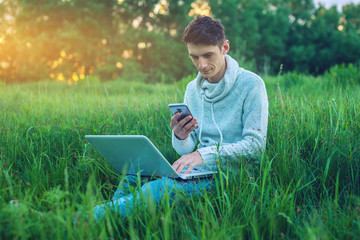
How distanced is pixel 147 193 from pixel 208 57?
120 cm

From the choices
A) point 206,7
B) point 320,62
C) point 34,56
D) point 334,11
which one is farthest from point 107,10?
point 334,11

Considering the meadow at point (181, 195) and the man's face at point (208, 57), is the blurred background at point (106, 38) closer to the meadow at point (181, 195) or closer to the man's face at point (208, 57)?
the meadow at point (181, 195)

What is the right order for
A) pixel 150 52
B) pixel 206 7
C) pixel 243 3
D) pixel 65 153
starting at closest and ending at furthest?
pixel 65 153
pixel 150 52
pixel 206 7
pixel 243 3

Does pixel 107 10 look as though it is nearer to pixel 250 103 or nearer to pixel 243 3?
pixel 243 3

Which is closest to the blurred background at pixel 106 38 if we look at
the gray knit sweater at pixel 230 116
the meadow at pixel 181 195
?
the meadow at pixel 181 195

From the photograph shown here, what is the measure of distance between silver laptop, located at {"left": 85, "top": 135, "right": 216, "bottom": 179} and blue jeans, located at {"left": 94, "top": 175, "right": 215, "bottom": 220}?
0.06 meters

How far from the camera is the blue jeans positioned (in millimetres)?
1859

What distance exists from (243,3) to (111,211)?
3449 cm

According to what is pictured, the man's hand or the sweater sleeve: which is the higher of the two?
the sweater sleeve

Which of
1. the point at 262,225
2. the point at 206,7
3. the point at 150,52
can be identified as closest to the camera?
the point at 262,225

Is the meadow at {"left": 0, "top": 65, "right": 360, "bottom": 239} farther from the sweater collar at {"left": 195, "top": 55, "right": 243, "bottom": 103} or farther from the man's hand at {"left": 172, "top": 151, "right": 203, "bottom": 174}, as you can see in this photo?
the sweater collar at {"left": 195, "top": 55, "right": 243, "bottom": 103}

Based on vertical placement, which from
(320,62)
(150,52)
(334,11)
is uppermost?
(334,11)

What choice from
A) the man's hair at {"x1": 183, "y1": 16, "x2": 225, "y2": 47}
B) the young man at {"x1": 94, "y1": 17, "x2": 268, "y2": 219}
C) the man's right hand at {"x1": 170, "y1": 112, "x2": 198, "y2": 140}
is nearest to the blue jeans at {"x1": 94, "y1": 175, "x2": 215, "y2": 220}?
the young man at {"x1": 94, "y1": 17, "x2": 268, "y2": 219}

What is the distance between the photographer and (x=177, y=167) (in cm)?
231
